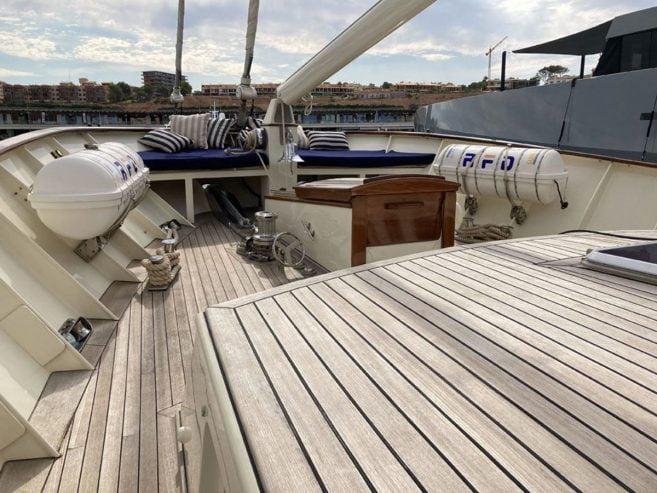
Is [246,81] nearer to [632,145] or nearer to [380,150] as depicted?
[380,150]

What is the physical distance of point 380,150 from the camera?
22.7 ft

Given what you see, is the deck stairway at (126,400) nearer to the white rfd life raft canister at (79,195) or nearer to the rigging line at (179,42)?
the white rfd life raft canister at (79,195)

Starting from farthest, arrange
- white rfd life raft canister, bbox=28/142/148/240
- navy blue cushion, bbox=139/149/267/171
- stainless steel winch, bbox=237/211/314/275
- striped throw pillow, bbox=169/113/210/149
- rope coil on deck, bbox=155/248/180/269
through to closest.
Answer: striped throw pillow, bbox=169/113/210/149 → navy blue cushion, bbox=139/149/267/171 → stainless steel winch, bbox=237/211/314/275 → rope coil on deck, bbox=155/248/180/269 → white rfd life raft canister, bbox=28/142/148/240

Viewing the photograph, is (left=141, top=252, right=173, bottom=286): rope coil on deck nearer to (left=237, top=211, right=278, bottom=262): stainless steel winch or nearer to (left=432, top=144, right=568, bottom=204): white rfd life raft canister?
(left=237, top=211, right=278, bottom=262): stainless steel winch

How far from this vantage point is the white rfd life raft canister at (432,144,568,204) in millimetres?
3783

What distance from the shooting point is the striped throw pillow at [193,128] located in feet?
21.3

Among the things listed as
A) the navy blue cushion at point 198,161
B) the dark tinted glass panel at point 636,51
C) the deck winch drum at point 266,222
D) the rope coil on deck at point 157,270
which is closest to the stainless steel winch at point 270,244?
the deck winch drum at point 266,222

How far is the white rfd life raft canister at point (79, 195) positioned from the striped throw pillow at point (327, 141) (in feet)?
13.6

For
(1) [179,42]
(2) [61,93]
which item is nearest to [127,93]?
(2) [61,93]

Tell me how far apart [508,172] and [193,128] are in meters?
4.23

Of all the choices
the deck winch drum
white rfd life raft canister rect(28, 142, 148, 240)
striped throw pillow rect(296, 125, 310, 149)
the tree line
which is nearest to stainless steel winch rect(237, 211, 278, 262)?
Answer: the deck winch drum

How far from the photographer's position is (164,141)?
5.97 m

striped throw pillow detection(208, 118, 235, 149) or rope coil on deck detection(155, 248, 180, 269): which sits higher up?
striped throw pillow detection(208, 118, 235, 149)

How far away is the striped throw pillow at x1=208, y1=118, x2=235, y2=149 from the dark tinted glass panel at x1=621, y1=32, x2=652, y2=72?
19.4 feet
